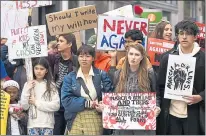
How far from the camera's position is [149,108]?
4.87m

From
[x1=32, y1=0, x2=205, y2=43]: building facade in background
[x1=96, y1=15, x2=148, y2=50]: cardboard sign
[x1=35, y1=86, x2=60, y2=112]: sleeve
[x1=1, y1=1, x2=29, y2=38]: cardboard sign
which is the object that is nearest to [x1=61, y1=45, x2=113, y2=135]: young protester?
[x1=35, y1=86, x2=60, y2=112]: sleeve

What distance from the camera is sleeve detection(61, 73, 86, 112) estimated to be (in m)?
4.94

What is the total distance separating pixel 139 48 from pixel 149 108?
1.92 feet

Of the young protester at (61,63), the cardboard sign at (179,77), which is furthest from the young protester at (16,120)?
the cardboard sign at (179,77)

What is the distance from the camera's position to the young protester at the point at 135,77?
489cm

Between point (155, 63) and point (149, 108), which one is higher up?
point (155, 63)

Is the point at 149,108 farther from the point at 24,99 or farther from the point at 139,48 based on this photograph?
the point at 24,99

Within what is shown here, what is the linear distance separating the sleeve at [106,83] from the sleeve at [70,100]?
26 centimetres

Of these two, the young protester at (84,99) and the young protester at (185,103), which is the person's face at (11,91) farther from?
the young protester at (185,103)

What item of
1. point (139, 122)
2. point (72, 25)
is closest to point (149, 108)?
point (139, 122)

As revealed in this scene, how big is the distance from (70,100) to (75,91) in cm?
10

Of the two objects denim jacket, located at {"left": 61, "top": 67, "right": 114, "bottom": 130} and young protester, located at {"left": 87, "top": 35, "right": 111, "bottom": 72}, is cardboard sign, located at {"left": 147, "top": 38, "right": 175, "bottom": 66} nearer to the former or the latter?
Result: young protester, located at {"left": 87, "top": 35, "right": 111, "bottom": 72}

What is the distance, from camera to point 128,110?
4.92 meters

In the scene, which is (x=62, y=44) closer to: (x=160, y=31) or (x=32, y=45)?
(x=32, y=45)
